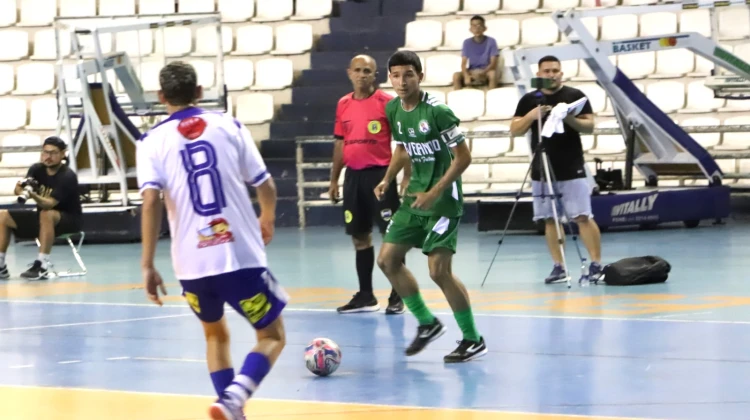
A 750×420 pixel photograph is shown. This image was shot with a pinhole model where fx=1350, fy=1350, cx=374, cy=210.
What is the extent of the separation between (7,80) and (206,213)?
18.1 meters

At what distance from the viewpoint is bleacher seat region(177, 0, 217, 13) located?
2297 centimetres

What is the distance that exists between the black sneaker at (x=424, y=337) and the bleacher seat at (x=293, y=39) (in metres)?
14.6

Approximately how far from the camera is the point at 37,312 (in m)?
11.2

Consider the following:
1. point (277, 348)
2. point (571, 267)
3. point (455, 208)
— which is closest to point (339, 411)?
point (277, 348)

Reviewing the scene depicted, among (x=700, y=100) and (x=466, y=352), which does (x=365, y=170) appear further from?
(x=700, y=100)

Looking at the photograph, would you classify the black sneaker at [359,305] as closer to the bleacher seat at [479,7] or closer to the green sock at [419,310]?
the green sock at [419,310]

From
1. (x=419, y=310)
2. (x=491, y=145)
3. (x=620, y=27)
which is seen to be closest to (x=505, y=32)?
(x=620, y=27)

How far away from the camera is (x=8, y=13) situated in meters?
23.8

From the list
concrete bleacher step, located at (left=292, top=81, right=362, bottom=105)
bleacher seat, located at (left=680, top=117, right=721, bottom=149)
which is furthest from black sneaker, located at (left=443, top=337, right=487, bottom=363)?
concrete bleacher step, located at (left=292, top=81, right=362, bottom=105)

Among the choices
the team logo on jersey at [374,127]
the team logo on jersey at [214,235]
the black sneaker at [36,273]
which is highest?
the team logo on jersey at [374,127]

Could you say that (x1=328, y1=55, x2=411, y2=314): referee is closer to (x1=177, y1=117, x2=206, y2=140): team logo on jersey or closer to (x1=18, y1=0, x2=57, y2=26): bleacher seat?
(x1=177, y1=117, x2=206, y2=140): team logo on jersey

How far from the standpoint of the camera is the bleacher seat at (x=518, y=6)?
21922mm

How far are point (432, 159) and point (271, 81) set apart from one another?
1430 centimetres

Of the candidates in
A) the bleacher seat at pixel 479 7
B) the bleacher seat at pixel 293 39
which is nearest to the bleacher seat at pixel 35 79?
the bleacher seat at pixel 293 39
